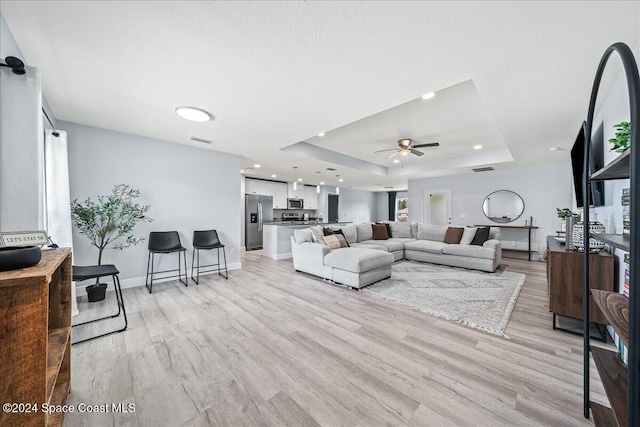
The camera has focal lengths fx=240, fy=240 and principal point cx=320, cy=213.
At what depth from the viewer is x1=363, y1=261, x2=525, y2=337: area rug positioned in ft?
8.63

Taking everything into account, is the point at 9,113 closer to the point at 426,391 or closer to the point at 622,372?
the point at 426,391

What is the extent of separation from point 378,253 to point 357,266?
1.92 ft

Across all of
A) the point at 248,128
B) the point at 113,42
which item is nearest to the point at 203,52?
the point at 113,42

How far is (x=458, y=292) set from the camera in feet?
11.2

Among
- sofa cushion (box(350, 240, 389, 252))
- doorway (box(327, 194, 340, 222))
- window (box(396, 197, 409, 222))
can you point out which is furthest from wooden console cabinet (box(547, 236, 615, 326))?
window (box(396, 197, 409, 222))

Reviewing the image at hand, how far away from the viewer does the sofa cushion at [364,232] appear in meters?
5.84

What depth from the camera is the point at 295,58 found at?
190cm

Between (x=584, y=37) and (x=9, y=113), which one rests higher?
(x=584, y=37)

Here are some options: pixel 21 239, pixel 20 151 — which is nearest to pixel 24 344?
pixel 21 239

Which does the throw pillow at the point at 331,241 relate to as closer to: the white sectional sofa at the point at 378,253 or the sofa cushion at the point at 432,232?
the white sectional sofa at the point at 378,253

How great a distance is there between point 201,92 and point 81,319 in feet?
9.05

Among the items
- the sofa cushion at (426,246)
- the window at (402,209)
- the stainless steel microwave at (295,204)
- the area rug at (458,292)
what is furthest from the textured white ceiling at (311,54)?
the window at (402,209)

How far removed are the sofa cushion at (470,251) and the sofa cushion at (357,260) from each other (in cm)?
169

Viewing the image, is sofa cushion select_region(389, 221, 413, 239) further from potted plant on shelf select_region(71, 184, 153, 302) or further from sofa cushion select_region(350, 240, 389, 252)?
potted plant on shelf select_region(71, 184, 153, 302)
